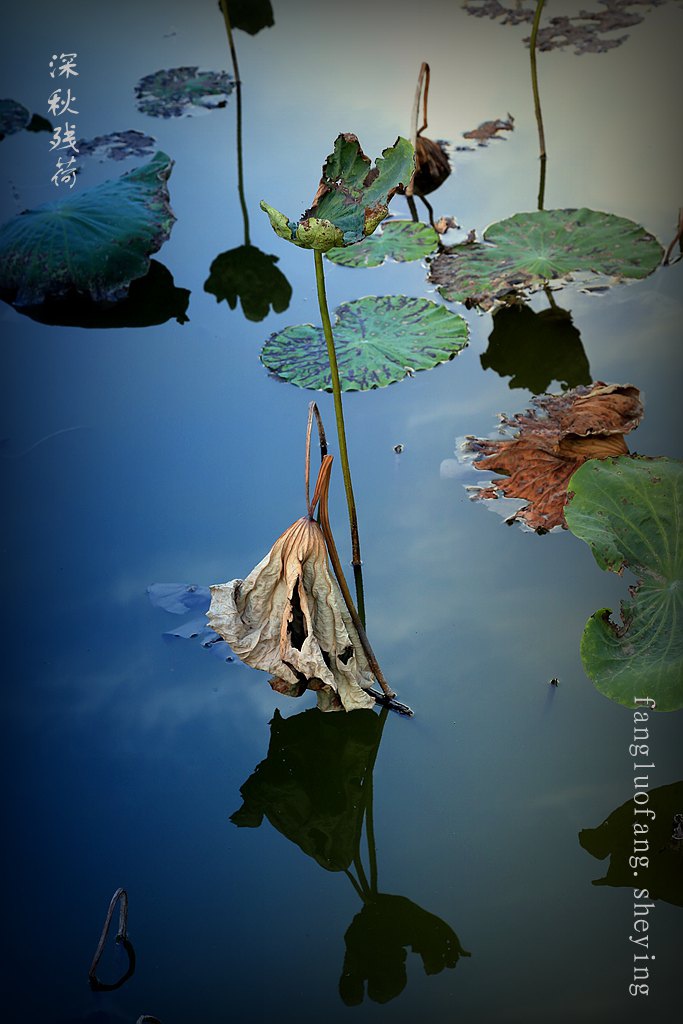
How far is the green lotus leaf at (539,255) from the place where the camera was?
3201 mm

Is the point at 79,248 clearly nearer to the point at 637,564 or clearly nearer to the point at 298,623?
the point at 298,623

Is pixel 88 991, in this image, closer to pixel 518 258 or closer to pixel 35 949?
pixel 35 949

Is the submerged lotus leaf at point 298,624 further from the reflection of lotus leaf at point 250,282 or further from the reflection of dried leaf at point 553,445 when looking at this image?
the reflection of lotus leaf at point 250,282

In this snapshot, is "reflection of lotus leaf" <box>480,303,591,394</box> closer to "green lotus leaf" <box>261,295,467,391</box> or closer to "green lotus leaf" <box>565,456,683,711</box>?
"green lotus leaf" <box>261,295,467,391</box>

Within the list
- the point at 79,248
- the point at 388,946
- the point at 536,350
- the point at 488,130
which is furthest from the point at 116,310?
the point at 388,946

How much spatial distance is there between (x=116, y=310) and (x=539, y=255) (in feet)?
4.72

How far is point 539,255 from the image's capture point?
10.7ft

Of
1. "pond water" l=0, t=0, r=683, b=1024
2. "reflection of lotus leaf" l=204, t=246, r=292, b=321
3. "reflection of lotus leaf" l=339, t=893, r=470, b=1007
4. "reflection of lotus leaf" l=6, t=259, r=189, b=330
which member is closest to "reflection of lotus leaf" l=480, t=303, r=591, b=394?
"pond water" l=0, t=0, r=683, b=1024

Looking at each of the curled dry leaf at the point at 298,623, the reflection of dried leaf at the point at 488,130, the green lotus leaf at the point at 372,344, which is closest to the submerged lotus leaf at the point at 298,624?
the curled dry leaf at the point at 298,623

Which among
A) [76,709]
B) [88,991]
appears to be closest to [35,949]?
[88,991]

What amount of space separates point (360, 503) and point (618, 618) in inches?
28.1

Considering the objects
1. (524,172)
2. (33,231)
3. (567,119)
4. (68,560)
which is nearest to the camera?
(68,560)

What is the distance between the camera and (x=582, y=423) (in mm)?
2734

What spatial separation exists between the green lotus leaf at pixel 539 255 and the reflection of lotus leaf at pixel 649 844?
1.73 metres
